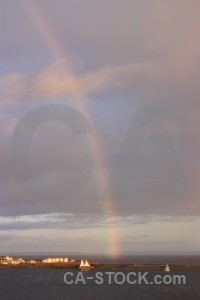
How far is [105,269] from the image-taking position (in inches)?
6791

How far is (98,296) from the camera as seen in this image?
8294 cm

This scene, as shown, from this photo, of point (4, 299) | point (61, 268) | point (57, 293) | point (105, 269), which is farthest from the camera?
point (61, 268)

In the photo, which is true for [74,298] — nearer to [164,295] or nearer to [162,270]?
[164,295]

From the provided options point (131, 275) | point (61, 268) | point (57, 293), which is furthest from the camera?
point (61, 268)

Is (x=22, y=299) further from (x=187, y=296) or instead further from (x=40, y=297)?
(x=187, y=296)

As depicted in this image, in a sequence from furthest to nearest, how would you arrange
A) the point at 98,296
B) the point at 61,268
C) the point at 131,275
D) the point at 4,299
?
1. the point at 61,268
2. the point at 131,275
3. the point at 98,296
4. the point at 4,299

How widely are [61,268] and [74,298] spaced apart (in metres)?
117

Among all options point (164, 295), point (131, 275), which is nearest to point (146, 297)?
point (164, 295)

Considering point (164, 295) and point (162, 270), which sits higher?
point (162, 270)

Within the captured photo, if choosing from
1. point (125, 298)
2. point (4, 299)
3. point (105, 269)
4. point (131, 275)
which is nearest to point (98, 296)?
point (125, 298)

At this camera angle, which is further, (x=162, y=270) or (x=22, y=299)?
(x=162, y=270)

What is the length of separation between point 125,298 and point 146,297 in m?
5.69

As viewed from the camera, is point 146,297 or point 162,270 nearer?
point 146,297

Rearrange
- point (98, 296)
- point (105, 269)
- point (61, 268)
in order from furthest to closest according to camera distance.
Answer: point (61, 268), point (105, 269), point (98, 296)
